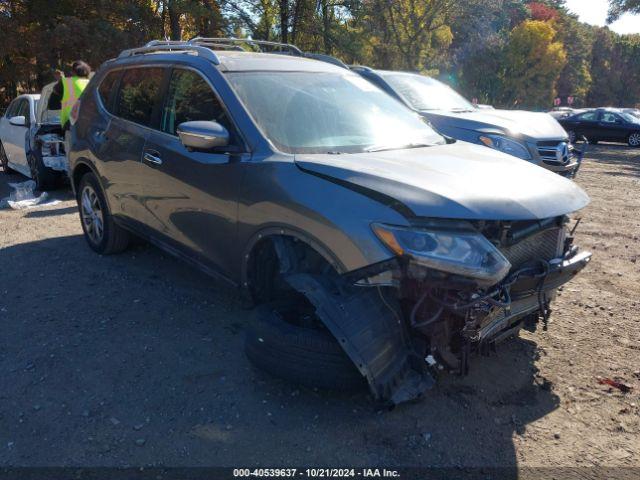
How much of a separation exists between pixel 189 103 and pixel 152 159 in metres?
0.56

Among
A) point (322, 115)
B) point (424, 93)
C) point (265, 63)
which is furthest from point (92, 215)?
point (424, 93)

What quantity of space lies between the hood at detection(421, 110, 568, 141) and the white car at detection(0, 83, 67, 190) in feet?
19.0

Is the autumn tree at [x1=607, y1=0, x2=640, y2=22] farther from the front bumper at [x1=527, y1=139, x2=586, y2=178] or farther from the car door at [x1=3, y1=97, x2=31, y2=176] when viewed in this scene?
the car door at [x1=3, y1=97, x2=31, y2=176]

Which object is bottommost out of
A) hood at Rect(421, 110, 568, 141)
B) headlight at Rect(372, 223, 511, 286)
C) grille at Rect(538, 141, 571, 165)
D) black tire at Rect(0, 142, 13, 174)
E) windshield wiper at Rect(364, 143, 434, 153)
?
black tire at Rect(0, 142, 13, 174)

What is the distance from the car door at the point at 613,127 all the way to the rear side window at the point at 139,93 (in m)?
24.3

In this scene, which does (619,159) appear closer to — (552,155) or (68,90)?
(552,155)

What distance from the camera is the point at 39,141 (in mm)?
8555

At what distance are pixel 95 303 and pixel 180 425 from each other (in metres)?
1.92

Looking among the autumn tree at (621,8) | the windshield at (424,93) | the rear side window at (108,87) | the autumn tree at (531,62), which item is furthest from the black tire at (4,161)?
the autumn tree at (531,62)

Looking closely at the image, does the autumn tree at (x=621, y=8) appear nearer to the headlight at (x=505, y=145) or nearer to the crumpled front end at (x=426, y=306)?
the headlight at (x=505, y=145)

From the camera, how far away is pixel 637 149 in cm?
2239

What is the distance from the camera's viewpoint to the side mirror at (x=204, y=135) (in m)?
3.32

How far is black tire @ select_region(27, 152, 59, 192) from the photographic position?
8.61 metres

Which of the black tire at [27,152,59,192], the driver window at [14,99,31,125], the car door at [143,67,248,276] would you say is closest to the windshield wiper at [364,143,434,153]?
the car door at [143,67,248,276]
